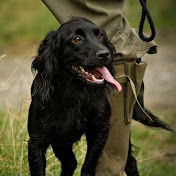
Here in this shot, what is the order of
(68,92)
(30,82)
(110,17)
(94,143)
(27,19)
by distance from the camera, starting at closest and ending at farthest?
(68,92)
(94,143)
(110,17)
(30,82)
(27,19)

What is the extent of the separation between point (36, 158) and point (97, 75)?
752 millimetres

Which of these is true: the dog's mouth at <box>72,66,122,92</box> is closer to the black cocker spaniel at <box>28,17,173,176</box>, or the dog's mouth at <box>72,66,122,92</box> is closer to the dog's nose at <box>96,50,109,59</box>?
the black cocker spaniel at <box>28,17,173,176</box>

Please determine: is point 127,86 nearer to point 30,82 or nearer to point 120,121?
point 120,121

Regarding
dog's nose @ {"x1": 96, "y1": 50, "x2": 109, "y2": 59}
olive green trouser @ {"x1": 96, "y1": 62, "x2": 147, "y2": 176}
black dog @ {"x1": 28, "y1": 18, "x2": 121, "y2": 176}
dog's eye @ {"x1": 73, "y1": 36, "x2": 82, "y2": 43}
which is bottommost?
olive green trouser @ {"x1": 96, "y1": 62, "x2": 147, "y2": 176}

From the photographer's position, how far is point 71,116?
3717 mm

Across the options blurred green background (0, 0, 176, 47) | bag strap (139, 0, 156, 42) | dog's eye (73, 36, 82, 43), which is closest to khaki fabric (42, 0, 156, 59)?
bag strap (139, 0, 156, 42)

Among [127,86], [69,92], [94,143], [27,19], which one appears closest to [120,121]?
[127,86]

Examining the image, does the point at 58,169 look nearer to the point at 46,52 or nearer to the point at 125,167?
the point at 125,167

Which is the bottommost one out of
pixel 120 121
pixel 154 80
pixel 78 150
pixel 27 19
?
pixel 27 19

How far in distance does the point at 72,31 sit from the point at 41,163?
99 cm

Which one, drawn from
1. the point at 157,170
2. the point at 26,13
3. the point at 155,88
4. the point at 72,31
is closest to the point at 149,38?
the point at 72,31

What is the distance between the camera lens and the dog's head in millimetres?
3545

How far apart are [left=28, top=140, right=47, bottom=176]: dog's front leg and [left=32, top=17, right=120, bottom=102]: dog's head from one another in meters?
0.50

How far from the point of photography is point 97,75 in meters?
3.63
